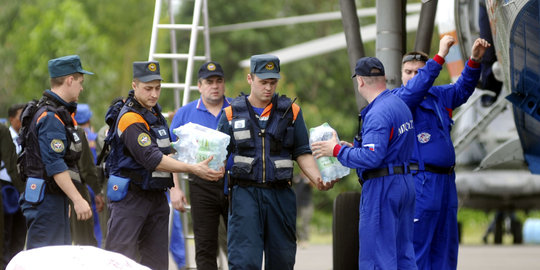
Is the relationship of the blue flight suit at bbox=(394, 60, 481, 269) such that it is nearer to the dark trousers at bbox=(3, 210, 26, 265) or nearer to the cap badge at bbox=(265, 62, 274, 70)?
the cap badge at bbox=(265, 62, 274, 70)

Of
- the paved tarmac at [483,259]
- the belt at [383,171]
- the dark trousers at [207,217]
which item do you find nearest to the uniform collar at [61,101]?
the dark trousers at [207,217]

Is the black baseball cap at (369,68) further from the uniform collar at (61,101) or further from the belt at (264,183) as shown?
the uniform collar at (61,101)

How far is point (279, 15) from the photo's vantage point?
45906 millimetres

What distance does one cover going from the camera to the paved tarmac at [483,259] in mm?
13445

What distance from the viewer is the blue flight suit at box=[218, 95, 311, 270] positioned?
7.11 meters

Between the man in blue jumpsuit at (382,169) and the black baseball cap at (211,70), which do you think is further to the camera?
the black baseball cap at (211,70)

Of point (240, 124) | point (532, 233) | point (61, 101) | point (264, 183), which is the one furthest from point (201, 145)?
point (532, 233)

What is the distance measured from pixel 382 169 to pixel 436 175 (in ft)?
3.57

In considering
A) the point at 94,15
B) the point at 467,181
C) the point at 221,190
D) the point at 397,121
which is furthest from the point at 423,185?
the point at 94,15

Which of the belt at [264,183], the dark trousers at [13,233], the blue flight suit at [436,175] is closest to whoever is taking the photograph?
the belt at [264,183]

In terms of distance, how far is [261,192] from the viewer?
7.16 metres

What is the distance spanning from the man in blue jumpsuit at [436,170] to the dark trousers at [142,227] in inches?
80.5

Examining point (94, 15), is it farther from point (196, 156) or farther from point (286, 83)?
point (196, 156)

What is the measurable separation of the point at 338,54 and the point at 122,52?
36.2ft
